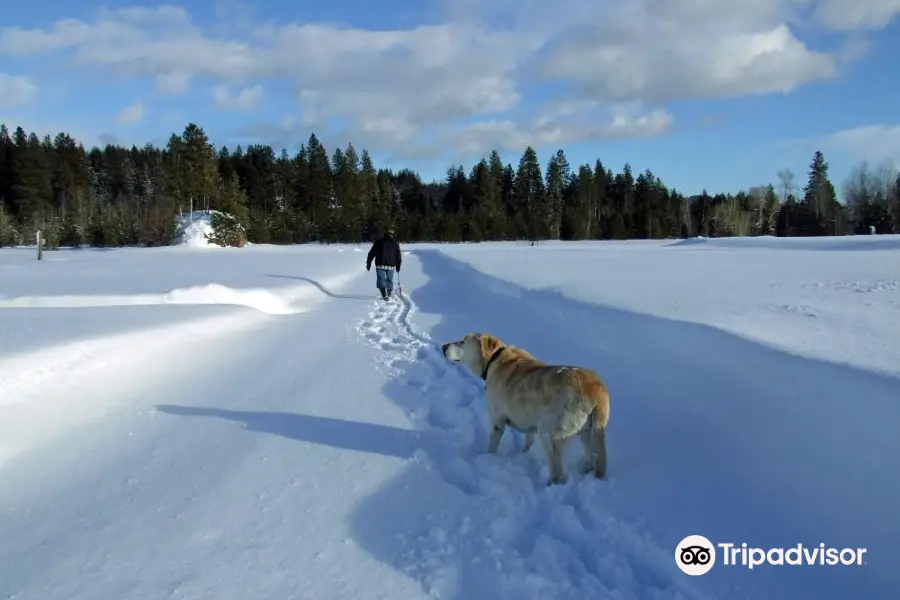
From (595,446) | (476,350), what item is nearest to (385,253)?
(476,350)

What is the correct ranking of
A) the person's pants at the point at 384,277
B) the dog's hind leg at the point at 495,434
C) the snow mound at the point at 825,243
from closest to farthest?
the dog's hind leg at the point at 495,434 → the person's pants at the point at 384,277 → the snow mound at the point at 825,243

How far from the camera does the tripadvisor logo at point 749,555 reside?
3010 mm

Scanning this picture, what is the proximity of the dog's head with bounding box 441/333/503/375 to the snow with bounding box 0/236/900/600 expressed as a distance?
2.13 feet

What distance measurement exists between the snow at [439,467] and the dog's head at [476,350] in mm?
651

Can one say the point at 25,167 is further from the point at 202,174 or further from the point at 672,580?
the point at 672,580

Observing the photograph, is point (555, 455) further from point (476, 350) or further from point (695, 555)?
point (476, 350)

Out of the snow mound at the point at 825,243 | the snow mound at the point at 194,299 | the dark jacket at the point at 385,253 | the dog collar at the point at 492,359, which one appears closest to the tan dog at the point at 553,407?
the dog collar at the point at 492,359

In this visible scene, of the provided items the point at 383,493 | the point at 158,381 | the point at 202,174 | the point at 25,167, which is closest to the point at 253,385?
the point at 158,381

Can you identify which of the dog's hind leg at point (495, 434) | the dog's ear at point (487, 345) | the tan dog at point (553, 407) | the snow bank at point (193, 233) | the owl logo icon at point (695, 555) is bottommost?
the owl logo icon at point (695, 555)

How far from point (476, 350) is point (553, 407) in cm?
132

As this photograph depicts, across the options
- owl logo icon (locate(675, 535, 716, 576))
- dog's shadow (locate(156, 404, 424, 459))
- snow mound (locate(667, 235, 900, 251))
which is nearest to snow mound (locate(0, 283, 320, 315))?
dog's shadow (locate(156, 404, 424, 459))

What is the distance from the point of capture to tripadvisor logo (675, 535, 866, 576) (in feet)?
9.87

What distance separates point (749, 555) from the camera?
127 inches

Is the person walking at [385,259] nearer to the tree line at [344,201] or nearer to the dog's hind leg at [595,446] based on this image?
the dog's hind leg at [595,446]
